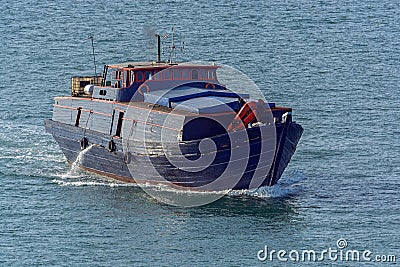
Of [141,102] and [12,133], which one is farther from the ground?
[141,102]

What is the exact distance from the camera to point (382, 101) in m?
85.4

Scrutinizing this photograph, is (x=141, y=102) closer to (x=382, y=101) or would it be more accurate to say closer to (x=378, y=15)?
(x=382, y=101)

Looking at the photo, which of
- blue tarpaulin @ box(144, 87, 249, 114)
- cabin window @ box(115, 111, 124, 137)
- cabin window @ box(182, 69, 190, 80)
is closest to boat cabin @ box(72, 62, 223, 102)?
cabin window @ box(182, 69, 190, 80)

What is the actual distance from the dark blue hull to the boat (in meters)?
0.06

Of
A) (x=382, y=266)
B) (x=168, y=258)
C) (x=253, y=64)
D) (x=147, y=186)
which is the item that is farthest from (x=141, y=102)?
(x=253, y=64)

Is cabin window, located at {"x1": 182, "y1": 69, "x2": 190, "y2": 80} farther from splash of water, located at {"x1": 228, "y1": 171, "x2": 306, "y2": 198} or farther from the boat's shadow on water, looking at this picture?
splash of water, located at {"x1": 228, "y1": 171, "x2": 306, "y2": 198}

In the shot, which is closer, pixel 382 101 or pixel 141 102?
pixel 141 102

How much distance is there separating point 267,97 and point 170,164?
24760 mm

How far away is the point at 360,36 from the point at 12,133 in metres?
44.1

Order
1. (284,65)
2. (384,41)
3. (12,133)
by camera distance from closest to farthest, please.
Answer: (12,133) → (284,65) → (384,41)

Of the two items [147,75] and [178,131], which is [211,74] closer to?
[147,75]

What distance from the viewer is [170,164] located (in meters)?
62.4

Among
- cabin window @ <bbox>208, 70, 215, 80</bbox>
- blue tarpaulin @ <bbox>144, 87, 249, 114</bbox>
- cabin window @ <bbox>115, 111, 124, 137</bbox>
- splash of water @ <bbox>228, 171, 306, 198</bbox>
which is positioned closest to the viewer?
blue tarpaulin @ <bbox>144, 87, 249, 114</bbox>

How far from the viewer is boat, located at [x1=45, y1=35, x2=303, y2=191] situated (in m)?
61.2
